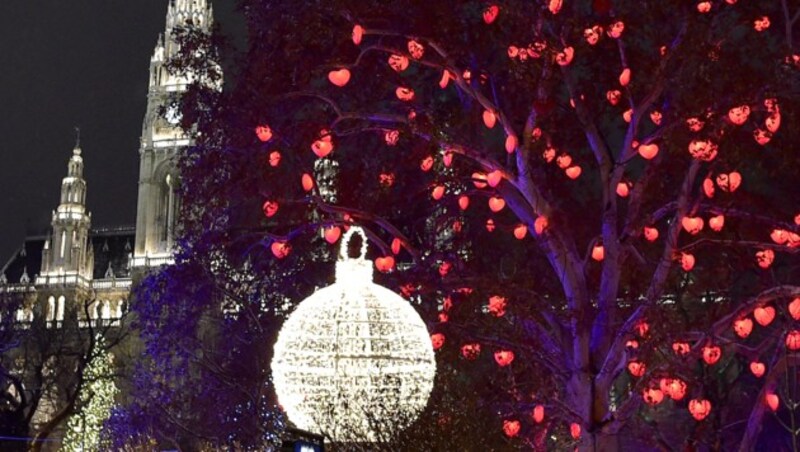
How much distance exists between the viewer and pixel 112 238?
84.5 m

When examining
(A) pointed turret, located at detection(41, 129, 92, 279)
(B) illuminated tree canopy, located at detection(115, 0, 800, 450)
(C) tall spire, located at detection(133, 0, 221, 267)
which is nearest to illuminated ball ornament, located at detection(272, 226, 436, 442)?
(B) illuminated tree canopy, located at detection(115, 0, 800, 450)

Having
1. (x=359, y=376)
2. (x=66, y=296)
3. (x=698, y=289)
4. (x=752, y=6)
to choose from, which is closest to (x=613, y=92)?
(x=752, y=6)

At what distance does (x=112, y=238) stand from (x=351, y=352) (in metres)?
76.4

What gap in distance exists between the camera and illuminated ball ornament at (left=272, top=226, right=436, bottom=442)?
37.8 feet

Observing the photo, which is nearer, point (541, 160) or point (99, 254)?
point (541, 160)

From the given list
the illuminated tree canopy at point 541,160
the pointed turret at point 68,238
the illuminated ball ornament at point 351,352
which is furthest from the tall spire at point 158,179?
the illuminated ball ornament at point 351,352

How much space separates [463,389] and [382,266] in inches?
77.6

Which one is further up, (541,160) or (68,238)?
(68,238)

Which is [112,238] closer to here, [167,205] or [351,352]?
[167,205]

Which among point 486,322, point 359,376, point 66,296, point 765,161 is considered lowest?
point 359,376

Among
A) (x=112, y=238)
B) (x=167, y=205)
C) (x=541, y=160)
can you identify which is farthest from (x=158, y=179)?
(x=541, y=160)

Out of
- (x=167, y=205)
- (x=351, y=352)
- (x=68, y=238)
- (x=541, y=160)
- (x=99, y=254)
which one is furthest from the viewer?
(x=99, y=254)

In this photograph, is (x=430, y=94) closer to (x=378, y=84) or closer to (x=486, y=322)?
(x=378, y=84)

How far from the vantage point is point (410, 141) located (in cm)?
1423
